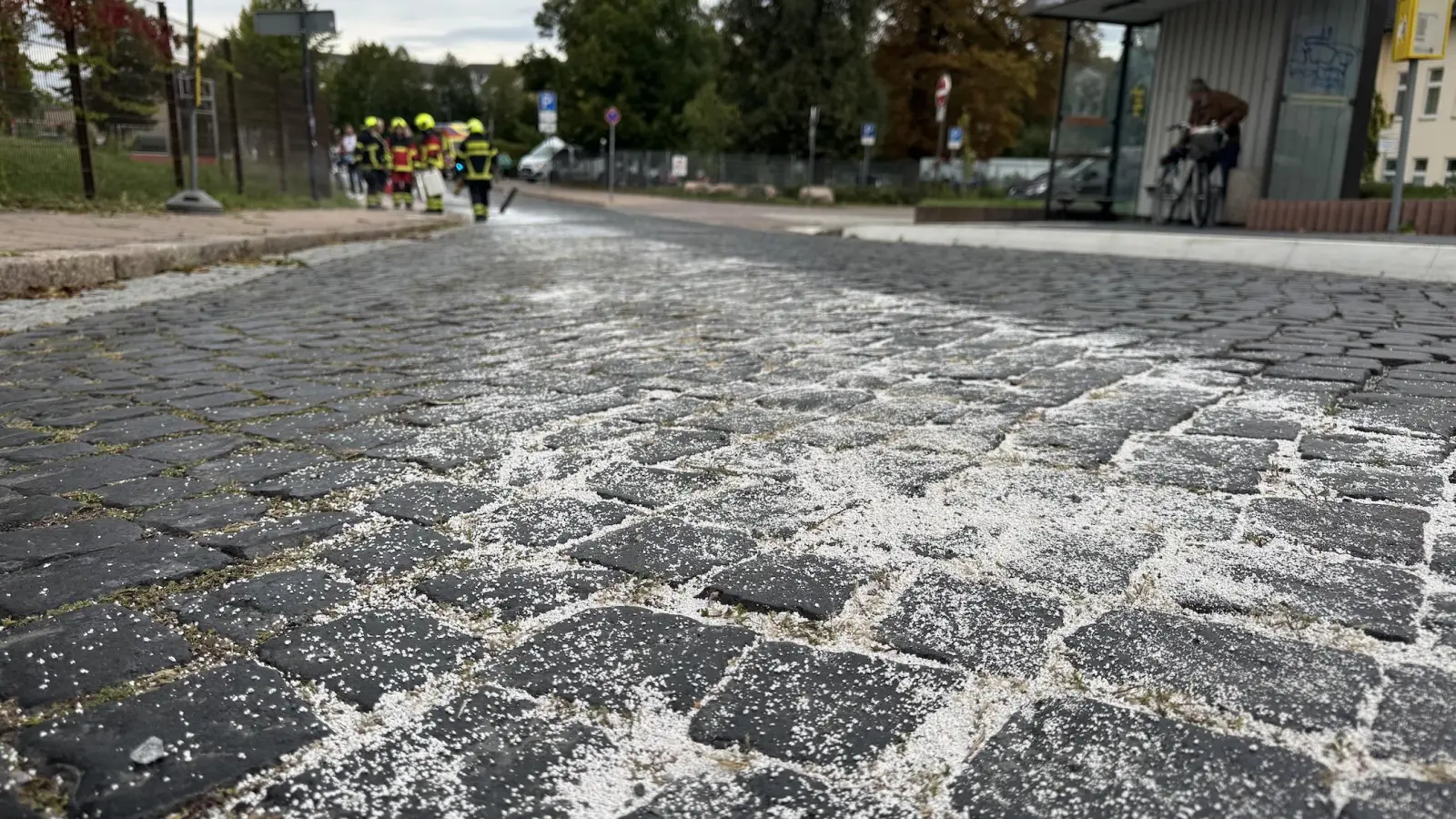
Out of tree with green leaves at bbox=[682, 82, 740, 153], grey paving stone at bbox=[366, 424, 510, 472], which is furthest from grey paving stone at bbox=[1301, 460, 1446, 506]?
tree with green leaves at bbox=[682, 82, 740, 153]

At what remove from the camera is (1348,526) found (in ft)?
7.89

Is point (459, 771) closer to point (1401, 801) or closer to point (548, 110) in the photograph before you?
point (1401, 801)

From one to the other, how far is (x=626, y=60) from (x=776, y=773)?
5475cm

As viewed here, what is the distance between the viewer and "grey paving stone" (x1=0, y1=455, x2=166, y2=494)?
2.71 m

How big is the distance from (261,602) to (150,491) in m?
0.92

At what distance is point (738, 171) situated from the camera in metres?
42.8

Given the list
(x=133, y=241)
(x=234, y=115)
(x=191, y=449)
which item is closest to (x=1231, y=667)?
(x=191, y=449)

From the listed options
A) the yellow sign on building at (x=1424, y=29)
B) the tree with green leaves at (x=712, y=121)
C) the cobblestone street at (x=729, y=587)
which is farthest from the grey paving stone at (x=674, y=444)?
the tree with green leaves at (x=712, y=121)

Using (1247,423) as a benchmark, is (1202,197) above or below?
above

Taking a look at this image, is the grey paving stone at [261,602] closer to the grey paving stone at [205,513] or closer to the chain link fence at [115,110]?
the grey paving stone at [205,513]

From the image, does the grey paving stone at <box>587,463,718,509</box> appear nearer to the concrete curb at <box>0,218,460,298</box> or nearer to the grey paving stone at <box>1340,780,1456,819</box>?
the grey paving stone at <box>1340,780,1456,819</box>

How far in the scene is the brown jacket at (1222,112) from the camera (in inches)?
495

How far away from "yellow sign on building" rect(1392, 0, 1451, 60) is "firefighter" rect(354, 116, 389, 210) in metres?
17.5

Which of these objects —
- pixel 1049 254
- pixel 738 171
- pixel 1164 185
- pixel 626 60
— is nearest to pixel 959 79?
pixel 738 171
